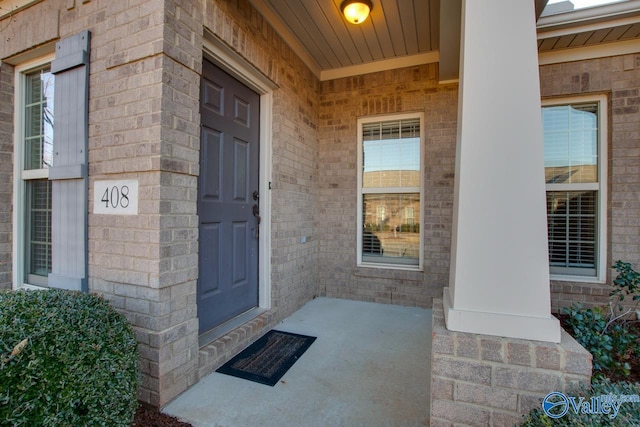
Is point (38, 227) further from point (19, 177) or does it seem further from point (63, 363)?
point (63, 363)

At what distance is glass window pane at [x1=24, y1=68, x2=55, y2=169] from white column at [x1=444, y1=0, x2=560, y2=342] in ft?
11.0

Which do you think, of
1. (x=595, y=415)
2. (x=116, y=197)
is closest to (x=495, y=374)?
(x=595, y=415)

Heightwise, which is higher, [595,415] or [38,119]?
[38,119]

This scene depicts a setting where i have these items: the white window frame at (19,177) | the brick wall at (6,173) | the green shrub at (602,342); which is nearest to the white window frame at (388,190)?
the green shrub at (602,342)

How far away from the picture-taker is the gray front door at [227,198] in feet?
7.93

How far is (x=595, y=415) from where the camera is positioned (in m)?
1.10

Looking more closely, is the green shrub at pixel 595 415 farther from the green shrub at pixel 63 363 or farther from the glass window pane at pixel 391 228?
the glass window pane at pixel 391 228

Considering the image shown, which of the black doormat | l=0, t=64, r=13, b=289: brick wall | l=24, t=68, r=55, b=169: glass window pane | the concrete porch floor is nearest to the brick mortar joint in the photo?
the concrete porch floor

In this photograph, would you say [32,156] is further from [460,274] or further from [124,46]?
[460,274]

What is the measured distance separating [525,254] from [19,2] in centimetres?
421

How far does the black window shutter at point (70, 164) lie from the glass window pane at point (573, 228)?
14.9 ft

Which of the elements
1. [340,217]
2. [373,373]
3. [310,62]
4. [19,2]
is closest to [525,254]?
[373,373]

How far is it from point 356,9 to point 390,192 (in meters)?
2.12

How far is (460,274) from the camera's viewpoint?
140 centimetres
